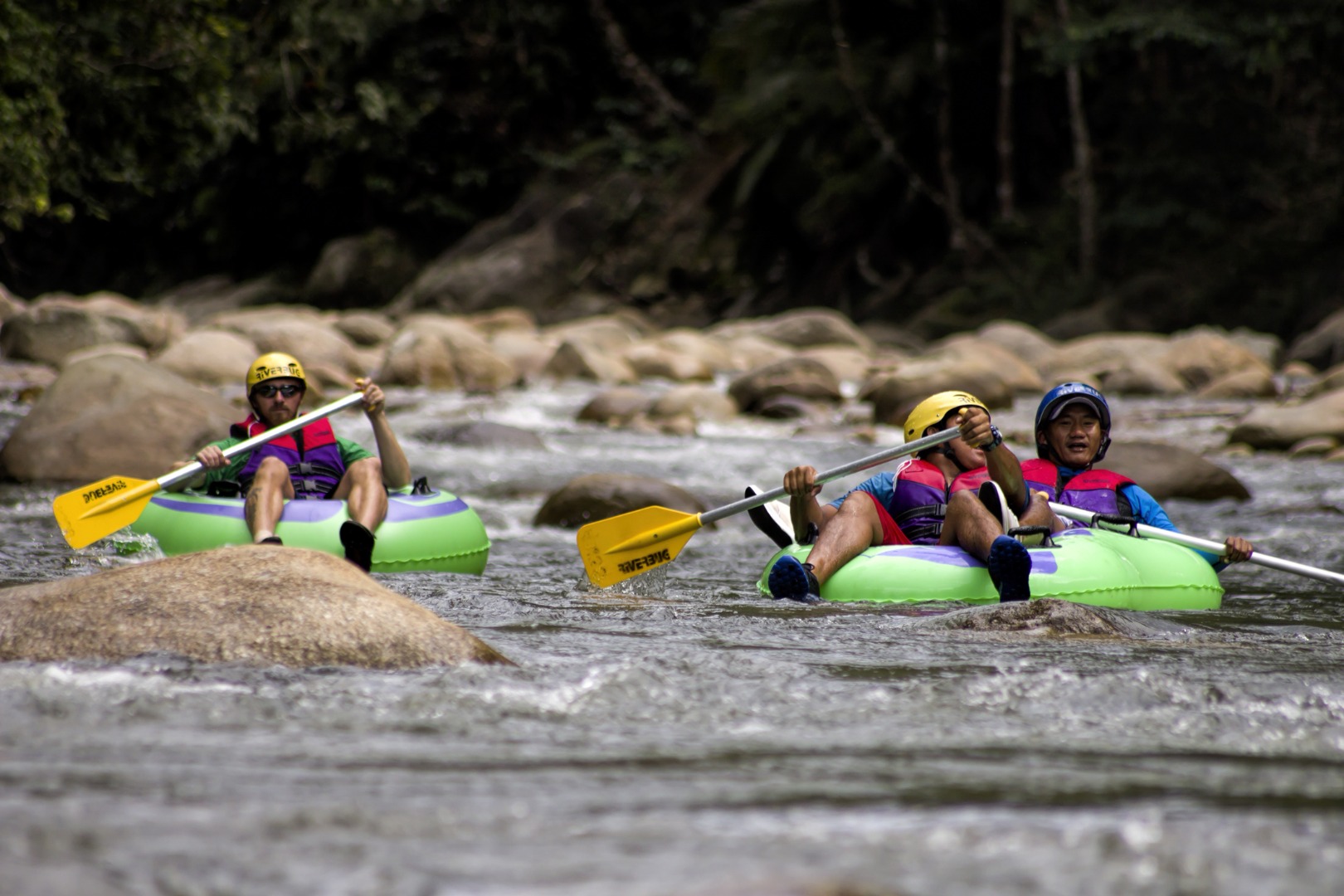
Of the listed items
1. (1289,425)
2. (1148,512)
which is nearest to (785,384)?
(1289,425)

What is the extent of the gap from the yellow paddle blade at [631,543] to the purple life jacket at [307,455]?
151cm

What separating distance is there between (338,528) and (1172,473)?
18.6ft

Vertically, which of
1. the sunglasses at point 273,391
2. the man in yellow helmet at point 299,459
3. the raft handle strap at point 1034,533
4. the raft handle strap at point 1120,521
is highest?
the sunglasses at point 273,391

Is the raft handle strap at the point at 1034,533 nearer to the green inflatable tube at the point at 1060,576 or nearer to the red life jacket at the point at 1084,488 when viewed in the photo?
the green inflatable tube at the point at 1060,576

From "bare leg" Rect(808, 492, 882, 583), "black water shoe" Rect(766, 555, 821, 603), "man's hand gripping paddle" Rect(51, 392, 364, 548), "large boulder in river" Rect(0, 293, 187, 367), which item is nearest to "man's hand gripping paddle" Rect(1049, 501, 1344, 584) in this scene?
"bare leg" Rect(808, 492, 882, 583)

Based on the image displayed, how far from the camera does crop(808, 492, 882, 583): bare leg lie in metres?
5.57

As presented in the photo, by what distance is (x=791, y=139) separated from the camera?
23.7 meters

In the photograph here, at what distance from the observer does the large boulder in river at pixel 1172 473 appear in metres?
9.37

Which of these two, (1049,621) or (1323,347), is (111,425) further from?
(1323,347)

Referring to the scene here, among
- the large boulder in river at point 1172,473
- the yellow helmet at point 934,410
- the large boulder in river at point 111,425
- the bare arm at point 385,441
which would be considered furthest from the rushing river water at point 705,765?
the large boulder in river at point 111,425

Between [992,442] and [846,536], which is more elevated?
[992,442]

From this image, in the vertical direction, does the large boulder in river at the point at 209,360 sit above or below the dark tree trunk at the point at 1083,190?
below

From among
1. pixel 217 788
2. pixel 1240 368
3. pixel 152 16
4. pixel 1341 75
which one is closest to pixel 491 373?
pixel 152 16

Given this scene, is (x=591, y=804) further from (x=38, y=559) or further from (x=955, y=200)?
(x=955, y=200)
